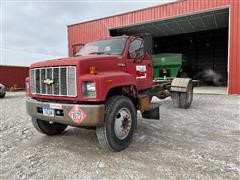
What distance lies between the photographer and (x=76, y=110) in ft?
10.6

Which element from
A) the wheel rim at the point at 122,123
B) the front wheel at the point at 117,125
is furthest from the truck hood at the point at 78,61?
the wheel rim at the point at 122,123

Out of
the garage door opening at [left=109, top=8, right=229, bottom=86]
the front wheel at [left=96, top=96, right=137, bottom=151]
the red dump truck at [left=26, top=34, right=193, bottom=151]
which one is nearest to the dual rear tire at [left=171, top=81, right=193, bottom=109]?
the red dump truck at [left=26, top=34, right=193, bottom=151]

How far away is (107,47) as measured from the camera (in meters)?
4.43

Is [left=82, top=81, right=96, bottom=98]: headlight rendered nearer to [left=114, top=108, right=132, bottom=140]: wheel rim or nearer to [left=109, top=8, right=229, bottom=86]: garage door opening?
[left=114, top=108, right=132, bottom=140]: wheel rim

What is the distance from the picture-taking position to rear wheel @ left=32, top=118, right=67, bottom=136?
4.32 m

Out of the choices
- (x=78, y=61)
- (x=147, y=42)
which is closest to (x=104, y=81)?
(x=78, y=61)

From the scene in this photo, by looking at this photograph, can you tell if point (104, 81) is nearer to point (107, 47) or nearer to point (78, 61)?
point (78, 61)

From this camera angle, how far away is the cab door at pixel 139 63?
14.0 feet

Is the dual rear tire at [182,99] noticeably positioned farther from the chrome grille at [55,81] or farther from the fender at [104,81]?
the chrome grille at [55,81]

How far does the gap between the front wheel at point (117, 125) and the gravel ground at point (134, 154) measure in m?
0.18

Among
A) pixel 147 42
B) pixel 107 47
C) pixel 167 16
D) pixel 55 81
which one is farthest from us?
pixel 167 16

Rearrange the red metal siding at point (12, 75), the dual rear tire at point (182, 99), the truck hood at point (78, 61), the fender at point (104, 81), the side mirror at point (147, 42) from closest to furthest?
1. the fender at point (104, 81)
2. the truck hood at point (78, 61)
3. the side mirror at point (147, 42)
4. the dual rear tire at point (182, 99)
5. the red metal siding at point (12, 75)

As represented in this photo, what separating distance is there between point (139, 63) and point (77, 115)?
1.93m

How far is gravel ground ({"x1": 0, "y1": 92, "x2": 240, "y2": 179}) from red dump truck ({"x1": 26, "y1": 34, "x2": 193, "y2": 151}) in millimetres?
357
